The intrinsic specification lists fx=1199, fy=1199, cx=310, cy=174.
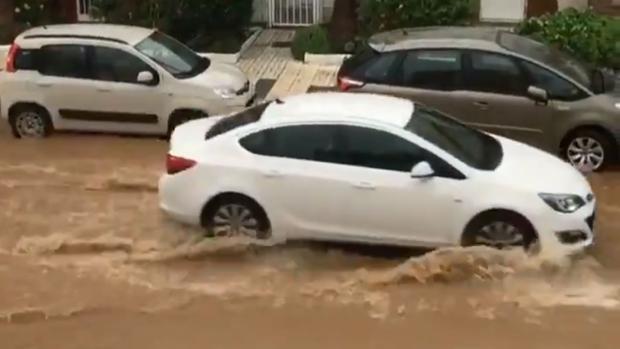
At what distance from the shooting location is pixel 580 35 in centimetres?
1914

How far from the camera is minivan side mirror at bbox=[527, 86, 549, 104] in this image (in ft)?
48.7

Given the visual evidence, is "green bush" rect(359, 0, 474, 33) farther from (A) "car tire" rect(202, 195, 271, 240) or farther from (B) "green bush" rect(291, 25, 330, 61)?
(A) "car tire" rect(202, 195, 271, 240)

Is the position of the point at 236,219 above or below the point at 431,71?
below

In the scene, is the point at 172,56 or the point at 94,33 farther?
the point at 172,56

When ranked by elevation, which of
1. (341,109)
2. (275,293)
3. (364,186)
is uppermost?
(341,109)

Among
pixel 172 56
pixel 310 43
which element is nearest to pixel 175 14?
pixel 310 43

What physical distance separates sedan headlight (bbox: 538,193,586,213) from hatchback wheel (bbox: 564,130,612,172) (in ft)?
11.4

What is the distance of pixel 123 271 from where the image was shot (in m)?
12.3

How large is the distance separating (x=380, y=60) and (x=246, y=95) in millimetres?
2476

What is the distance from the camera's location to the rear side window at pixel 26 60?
16.9 metres

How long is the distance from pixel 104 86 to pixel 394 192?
626cm

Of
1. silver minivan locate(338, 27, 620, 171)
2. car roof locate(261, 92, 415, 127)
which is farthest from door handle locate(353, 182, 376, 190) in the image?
silver minivan locate(338, 27, 620, 171)

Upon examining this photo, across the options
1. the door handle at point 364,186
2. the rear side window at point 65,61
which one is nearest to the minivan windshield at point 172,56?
the rear side window at point 65,61

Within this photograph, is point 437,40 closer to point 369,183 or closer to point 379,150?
point 379,150
